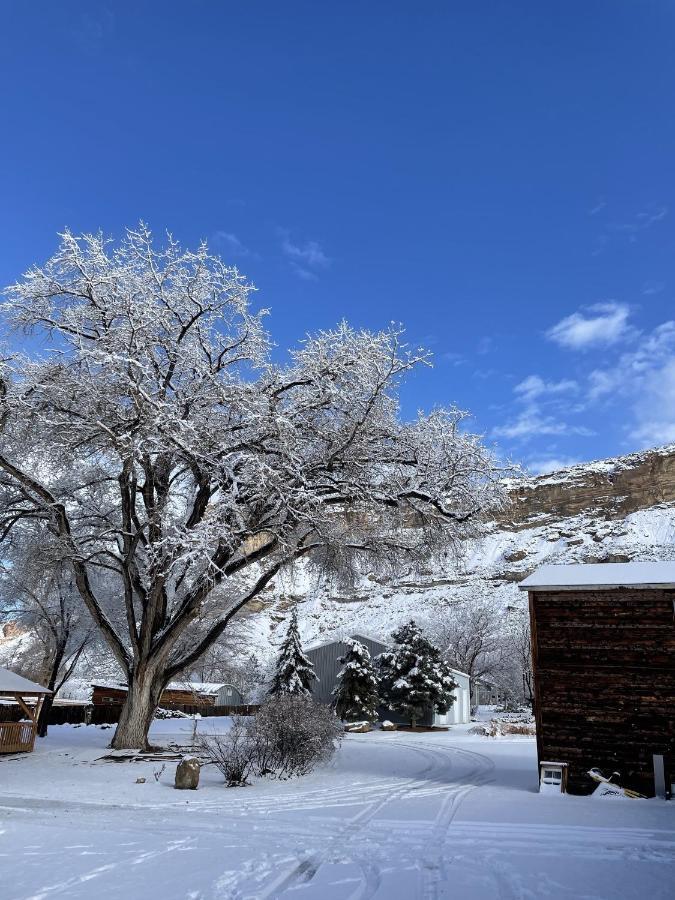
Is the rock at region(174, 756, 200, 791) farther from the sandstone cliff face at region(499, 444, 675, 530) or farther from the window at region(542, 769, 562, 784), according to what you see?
the sandstone cliff face at region(499, 444, 675, 530)

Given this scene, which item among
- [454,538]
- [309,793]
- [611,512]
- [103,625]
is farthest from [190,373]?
[611,512]

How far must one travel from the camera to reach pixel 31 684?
17688 millimetres

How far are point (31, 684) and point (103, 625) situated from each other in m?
3.62

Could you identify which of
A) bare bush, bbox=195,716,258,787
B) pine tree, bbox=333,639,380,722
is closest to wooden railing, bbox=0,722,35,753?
bare bush, bbox=195,716,258,787

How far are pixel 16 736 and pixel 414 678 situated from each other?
80.8 ft

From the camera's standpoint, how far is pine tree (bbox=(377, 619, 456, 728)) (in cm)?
3681

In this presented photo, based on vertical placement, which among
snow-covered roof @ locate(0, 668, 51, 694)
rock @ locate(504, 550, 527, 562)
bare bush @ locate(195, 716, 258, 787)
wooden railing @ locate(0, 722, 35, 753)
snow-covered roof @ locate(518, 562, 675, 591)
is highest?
rock @ locate(504, 550, 527, 562)

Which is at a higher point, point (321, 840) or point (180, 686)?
point (180, 686)

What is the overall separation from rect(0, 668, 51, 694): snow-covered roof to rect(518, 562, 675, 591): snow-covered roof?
1324 cm

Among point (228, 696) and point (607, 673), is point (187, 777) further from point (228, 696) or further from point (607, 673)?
point (228, 696)

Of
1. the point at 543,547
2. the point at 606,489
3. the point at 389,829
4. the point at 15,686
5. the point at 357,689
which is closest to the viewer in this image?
the point at 389,829

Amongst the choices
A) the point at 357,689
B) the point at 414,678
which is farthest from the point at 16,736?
the point at 414,678

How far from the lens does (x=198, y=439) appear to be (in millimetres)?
13273

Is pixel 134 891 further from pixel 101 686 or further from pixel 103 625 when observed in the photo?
pixel 101 686
